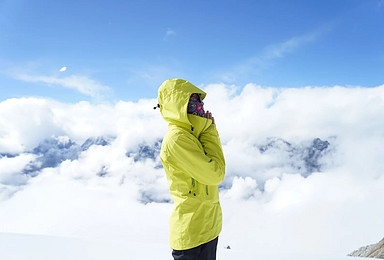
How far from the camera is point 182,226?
72.6 inches

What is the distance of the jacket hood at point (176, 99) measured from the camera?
1884 mm

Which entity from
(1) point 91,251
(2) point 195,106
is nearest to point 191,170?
(2) point 195,106

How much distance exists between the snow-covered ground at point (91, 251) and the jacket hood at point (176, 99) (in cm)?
302

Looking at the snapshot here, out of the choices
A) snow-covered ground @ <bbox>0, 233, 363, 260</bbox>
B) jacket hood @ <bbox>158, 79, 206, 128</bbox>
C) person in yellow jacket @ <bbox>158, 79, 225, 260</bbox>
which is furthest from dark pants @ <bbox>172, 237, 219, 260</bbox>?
snow-covered ground @ <bbox>0, 233, 363, 260</bbox>

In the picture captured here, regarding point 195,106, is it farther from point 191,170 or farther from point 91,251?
point 91,251

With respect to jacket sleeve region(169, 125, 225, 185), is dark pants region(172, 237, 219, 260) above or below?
below

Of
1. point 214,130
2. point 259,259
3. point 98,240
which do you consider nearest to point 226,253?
point 259,259

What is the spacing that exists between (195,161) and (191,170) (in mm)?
68

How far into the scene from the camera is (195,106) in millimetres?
1964

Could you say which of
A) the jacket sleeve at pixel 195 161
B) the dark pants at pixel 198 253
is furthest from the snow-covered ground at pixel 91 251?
the jacket sleeve at pixel 195 161

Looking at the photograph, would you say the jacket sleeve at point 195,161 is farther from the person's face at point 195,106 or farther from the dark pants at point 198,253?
the dark pants at point 198,253

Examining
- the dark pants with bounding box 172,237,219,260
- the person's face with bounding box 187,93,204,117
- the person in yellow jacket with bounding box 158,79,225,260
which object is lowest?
the dark pants with bounding box 172,237,219,260

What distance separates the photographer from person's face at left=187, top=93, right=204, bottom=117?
76.6 inches

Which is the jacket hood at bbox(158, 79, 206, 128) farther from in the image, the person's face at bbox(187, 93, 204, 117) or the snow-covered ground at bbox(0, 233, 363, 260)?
the snow-covered ground at bbox(0, 233, 363, 260)
